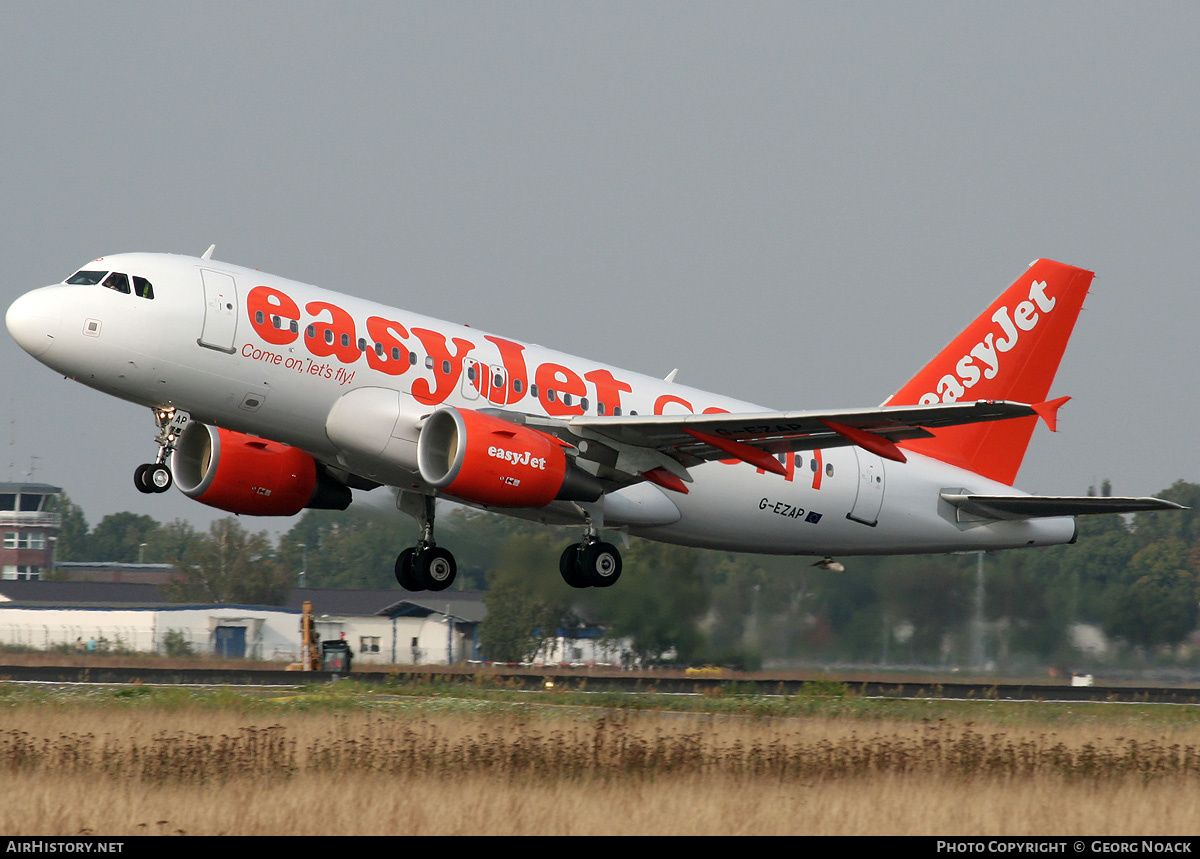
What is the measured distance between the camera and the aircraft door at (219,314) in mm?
22203

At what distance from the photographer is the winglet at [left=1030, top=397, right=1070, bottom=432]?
21.0 m

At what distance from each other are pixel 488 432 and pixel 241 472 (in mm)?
5780

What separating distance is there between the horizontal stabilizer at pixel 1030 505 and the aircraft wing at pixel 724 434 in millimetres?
5387

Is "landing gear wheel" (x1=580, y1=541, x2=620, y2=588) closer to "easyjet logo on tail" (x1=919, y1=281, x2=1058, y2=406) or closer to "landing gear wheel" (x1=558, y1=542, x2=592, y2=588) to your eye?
"landing gear wheel" (x1=558, y1=542, x2=592, y2=588)

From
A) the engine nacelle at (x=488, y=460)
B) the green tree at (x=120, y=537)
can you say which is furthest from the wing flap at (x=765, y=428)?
the green tree at (x=120, y=537)

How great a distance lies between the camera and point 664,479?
2589 cm

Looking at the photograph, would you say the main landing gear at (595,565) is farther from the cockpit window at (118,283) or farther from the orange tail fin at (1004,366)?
the cockpit window at (118,283)

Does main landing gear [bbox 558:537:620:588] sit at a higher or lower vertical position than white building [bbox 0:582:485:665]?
higher

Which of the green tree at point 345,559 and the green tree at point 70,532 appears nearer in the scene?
the green tree at point 345,559

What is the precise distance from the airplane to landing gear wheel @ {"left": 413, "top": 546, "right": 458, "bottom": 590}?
0.05 meters

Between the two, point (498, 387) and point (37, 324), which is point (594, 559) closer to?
point (498, 387)

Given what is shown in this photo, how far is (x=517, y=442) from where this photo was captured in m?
23.2

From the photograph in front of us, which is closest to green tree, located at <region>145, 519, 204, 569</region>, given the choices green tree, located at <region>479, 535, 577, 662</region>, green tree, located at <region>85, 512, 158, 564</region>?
green tree, located at <region>85, 512, 158, 564</region>

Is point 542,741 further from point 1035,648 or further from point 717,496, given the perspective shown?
point 1035,648
